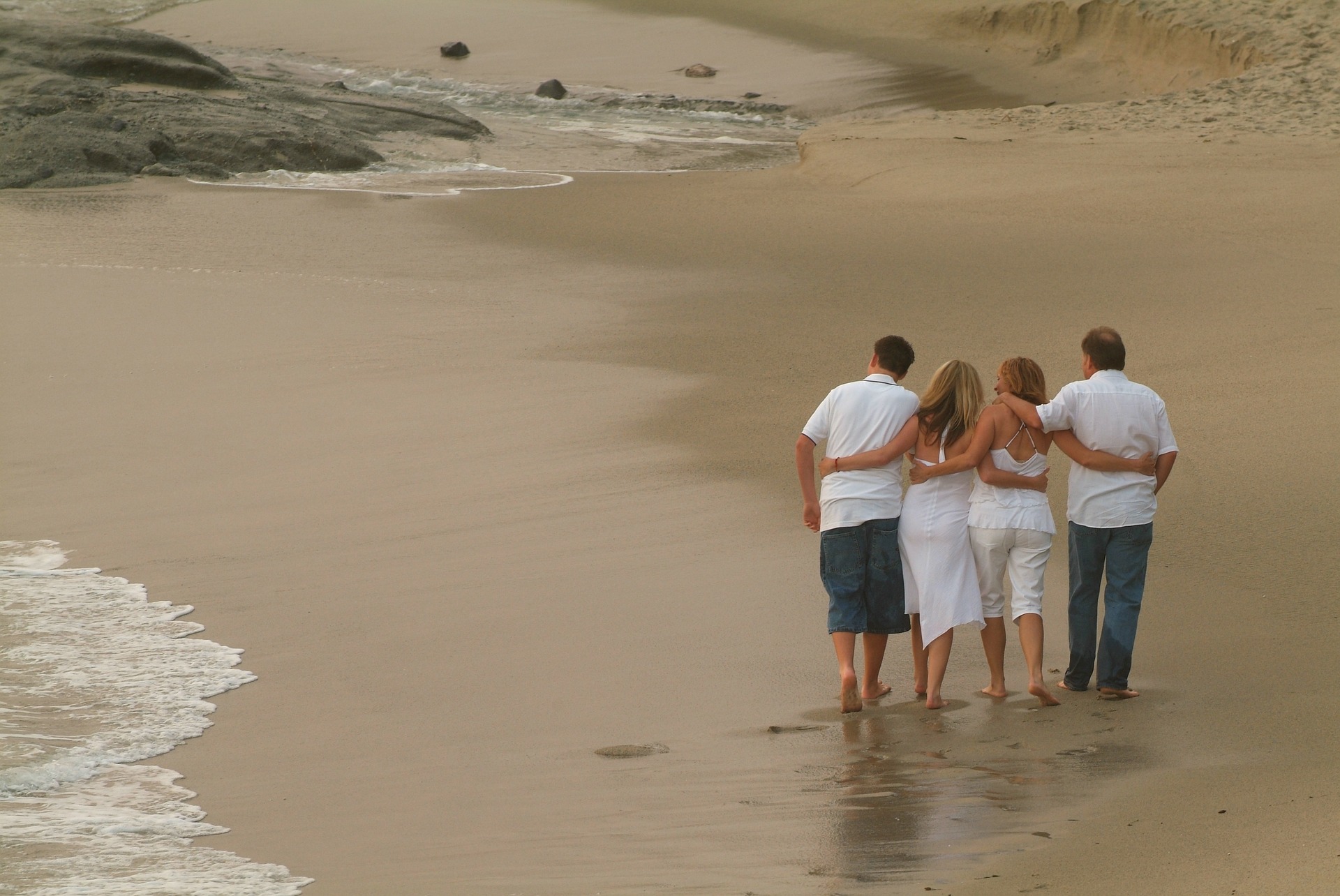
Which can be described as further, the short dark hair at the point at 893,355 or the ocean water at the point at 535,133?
the ocean water at the point at 535,133

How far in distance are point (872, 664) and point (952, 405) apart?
1.08m

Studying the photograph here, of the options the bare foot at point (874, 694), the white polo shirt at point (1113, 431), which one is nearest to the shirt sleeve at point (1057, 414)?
the white polo shirt at point (1113, 431)

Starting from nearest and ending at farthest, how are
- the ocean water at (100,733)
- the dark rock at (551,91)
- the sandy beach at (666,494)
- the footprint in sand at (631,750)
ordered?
the ocean water at (100,733) < the sandy beach at (666,494) < the footprint in sand at (631,750) < the dark rock at (551,91)

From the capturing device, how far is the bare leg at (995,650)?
5.62 metres

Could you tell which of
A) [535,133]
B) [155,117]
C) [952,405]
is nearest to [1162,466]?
[952,405]

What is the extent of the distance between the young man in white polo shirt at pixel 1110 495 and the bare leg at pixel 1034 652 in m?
0.24

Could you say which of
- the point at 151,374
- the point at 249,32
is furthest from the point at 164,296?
the point at 249,32

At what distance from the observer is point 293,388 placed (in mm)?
10297

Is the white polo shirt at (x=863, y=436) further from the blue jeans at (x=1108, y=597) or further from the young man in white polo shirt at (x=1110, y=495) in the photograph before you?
the blue jeans at (x=1108, y=597)

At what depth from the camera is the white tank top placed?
5574 millimetres

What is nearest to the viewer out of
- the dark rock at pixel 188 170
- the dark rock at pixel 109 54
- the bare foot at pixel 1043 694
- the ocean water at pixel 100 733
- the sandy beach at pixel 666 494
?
the ocean water at pixel 100 733

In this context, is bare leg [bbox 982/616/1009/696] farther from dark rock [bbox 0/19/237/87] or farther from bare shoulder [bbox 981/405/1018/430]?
dark rock [bbox 0/19/237/87]

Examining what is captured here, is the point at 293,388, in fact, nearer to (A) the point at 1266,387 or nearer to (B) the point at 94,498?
(B) the point at 94,498

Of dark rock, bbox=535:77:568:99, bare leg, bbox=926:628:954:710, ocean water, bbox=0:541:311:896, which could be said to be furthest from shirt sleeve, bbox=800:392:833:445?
dark rock, bbox=535:77:568:99
